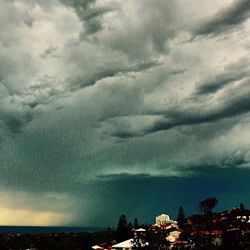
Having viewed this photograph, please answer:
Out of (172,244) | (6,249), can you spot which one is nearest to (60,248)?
(6,249)

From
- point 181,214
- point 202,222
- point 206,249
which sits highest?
point 181,214

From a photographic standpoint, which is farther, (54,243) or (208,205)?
(54,243)

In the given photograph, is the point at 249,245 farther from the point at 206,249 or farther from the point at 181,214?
the point at 181,214

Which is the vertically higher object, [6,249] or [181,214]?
[181,214]

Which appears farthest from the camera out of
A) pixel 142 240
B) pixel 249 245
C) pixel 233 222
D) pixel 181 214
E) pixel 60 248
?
pixel 181 214

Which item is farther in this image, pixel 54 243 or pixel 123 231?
pixel 54 243

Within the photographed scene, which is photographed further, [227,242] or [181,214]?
[181,214]

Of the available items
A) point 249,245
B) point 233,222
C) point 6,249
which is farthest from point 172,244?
point 6,249

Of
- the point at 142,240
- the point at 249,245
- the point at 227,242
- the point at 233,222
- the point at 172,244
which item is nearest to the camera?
the point at 249,245

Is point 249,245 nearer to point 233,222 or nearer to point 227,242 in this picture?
point 227,242

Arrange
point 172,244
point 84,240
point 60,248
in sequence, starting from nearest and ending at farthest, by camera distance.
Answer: point 172,244
point 60,248
point 84,240
